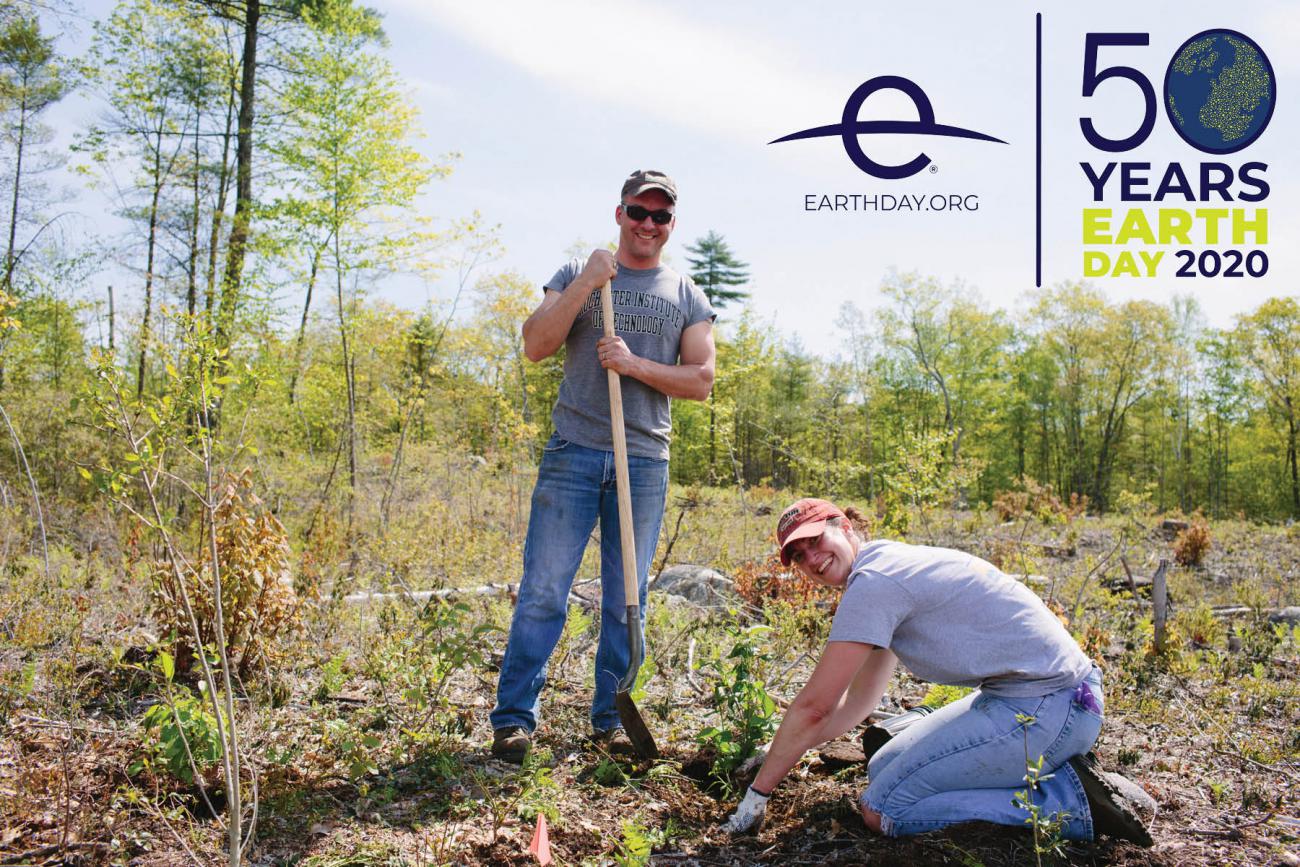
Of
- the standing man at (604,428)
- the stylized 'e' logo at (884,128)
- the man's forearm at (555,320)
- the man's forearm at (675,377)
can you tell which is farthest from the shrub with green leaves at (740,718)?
the stylized 'e' logo at (884,128)

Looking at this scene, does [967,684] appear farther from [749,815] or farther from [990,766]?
[749,815]

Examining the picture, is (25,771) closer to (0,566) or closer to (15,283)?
(0,566)

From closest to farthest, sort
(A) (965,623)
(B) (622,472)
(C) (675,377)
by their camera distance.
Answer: (A) (965,623)
(B) (622,472)
(C) (675,377)

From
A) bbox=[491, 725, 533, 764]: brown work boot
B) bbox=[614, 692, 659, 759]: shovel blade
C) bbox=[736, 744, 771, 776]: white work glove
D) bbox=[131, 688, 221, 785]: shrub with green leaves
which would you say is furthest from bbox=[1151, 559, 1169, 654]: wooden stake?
bbox=[131, 688, 221, 785]: shrub with green leaves

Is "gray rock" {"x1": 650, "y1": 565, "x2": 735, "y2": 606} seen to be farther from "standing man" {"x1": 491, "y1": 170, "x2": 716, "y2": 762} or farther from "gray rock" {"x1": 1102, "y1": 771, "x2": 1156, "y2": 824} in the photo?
"gray rock" {"x1": 1102, "y1": 771, "x2": 1156, "y2": 824}

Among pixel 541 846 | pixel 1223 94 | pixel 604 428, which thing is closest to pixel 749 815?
pixel 541 846

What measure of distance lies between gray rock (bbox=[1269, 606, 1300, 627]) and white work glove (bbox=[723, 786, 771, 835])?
5.48m

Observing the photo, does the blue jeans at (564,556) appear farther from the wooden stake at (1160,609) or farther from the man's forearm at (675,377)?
the wooden stake at (1160,609)

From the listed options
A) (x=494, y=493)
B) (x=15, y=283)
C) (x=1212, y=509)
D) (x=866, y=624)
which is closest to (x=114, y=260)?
(x=15, y=283)

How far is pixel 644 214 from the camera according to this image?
3.28 meters

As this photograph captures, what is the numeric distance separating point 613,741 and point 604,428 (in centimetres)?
122

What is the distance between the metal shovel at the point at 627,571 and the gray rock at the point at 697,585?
2835 mm

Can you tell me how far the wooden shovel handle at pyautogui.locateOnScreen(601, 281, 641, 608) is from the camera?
3.13 metres

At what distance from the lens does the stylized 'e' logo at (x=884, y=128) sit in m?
6.60
